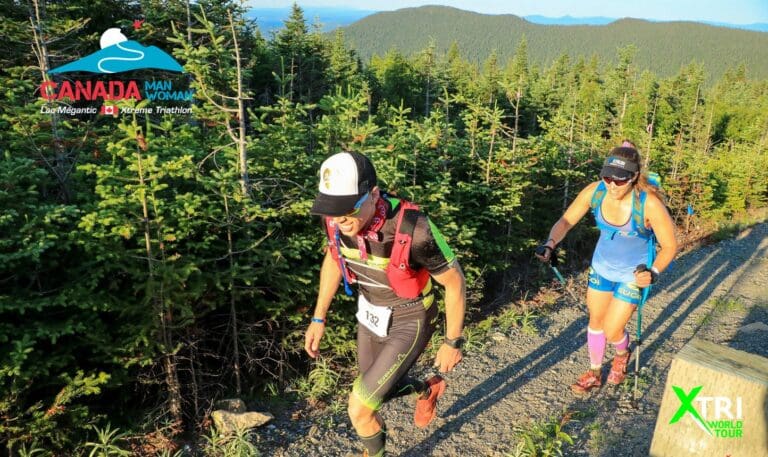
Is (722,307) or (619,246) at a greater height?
(619,246)

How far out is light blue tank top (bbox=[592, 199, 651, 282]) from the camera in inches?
179

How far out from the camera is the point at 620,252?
4.60 meters

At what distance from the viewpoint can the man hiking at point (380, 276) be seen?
2.82 meters

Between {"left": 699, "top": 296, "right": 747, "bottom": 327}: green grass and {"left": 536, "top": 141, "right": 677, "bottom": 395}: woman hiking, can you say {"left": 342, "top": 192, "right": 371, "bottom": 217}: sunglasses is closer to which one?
{"left": 536, "top": 141, "right": 677, "bottom": 395}: woman hiking

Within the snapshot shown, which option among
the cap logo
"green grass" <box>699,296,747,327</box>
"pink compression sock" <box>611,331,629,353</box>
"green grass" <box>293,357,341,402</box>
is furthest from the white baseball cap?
"green grass" <box>699,296,747,327</box>

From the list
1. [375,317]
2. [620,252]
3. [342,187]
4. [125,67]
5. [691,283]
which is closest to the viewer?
[342,187]

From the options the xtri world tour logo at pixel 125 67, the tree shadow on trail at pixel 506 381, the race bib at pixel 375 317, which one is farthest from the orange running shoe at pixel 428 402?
the xtri world tour logo at pixel 125 67

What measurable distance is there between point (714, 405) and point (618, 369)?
7.89 ft

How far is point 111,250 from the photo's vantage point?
3.88 meters

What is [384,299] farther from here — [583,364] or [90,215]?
[583,364]

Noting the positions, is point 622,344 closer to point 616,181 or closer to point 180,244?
point 616,181

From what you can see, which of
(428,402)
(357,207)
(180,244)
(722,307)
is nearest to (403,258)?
(357,207)

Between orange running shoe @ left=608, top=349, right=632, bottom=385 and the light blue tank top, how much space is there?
1.08 metres

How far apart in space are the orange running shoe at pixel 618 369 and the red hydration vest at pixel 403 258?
3125 millimetres
